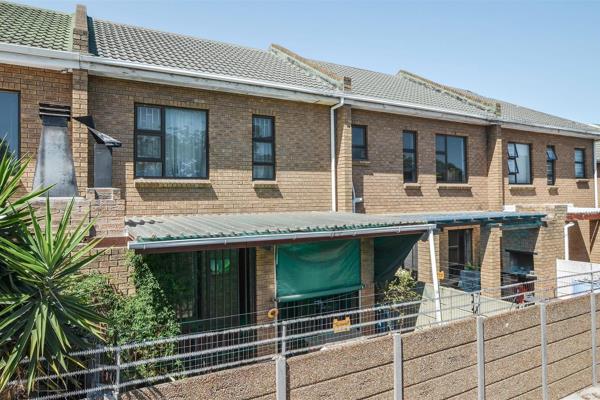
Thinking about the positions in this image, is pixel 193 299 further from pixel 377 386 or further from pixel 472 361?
pixel 472 361

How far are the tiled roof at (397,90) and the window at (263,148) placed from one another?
3564mm

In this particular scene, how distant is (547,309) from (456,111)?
682 cm

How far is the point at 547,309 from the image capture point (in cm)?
791

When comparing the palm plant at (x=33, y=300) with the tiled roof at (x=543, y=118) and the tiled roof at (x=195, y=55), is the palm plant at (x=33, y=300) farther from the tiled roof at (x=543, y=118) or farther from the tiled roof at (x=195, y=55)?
the tiled roof at (x=543, y=118)

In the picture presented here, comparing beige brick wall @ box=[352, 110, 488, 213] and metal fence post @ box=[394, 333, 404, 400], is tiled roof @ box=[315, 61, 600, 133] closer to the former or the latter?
beige brick wall @ box=[352, 110, 488, 213]

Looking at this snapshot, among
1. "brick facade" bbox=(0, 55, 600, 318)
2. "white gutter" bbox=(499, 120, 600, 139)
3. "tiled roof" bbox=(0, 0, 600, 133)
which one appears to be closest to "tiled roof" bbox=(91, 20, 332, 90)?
"tiled roof" bbox=(0, 0, 600, 133)

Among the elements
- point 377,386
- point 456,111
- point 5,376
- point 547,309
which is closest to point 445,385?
point 377,386

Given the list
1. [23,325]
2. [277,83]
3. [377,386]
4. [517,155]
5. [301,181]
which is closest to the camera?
[23,325]

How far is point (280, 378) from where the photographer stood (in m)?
5.25

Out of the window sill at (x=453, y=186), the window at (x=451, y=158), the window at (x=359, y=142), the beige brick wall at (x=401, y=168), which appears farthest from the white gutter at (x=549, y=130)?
the window at (x=359, y=142)

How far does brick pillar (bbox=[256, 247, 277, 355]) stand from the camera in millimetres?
8578

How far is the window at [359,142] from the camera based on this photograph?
11.5 meters

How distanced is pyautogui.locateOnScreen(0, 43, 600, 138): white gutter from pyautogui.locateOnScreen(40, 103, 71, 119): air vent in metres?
1.09

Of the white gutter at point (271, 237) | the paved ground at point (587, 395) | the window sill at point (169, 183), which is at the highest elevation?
the window sill at point (169, 183)
